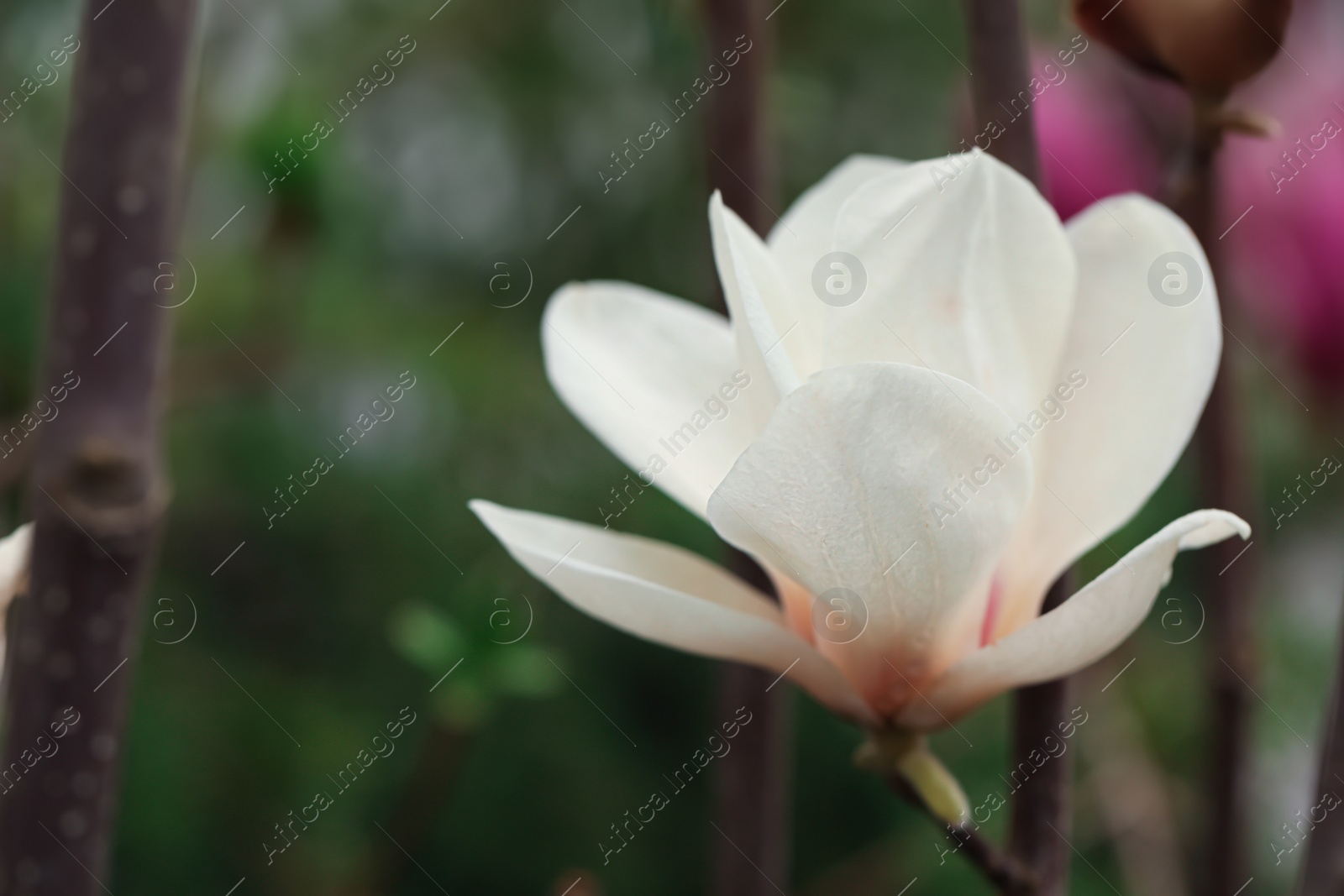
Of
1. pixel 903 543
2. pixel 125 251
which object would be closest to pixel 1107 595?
pixel 903 543

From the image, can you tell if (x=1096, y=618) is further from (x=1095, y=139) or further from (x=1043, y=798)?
(x=1095, y=139)

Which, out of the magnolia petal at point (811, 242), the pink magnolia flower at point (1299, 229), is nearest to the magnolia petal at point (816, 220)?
the magnolia petal at point (811, 242)

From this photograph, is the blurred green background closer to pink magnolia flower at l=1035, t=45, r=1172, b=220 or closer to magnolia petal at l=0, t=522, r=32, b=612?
pink magnolia flower at l=1035, t=45, r=1172, b=220

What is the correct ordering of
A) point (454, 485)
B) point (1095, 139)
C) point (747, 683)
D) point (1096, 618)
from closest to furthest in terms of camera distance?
point (1096, 618) → point (747, 683) → point (1095, 139) → point (454, 485)

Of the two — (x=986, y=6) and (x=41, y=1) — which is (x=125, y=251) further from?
(x=41, y=1)

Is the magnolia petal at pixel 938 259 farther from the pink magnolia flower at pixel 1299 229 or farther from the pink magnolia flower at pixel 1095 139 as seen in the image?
the pink magnolia flower at pixel 1299 229

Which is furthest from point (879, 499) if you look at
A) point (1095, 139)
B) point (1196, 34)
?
point (1095, 139)
